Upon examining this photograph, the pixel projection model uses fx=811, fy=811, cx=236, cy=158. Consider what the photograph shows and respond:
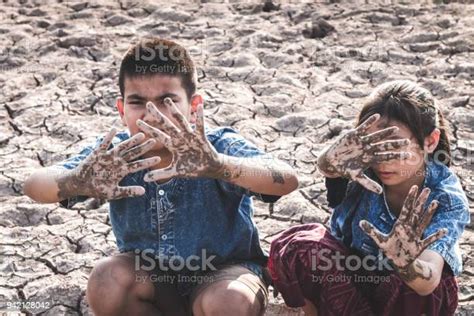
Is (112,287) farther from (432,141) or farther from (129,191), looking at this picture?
(432,141)

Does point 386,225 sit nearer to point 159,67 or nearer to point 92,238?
point 159,67

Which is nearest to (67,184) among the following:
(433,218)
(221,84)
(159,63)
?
(159,63)

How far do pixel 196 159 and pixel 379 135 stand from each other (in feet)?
1.77

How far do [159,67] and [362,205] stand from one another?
794 mm

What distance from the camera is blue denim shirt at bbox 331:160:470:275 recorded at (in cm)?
243

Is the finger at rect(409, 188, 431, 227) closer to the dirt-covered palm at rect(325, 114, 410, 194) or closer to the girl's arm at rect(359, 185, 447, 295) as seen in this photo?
the girl's arm at rect(359, 185, 447, 295)

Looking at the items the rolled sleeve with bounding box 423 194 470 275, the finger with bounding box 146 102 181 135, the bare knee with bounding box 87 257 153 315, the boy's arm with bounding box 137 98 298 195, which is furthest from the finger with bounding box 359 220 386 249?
the bare knee with bounding box 87 257 153 315

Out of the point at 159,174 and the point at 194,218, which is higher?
the point at 159,174

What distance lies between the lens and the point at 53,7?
5883 mm

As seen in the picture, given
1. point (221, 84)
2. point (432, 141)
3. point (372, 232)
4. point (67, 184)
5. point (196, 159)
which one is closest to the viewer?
point (372, 232)

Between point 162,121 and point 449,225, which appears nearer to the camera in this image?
point 162,121

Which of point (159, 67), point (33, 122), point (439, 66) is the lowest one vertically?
point (33, 122)

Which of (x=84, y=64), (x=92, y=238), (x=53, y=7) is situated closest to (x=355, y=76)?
(x=84, y=64)

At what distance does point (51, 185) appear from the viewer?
248cm
